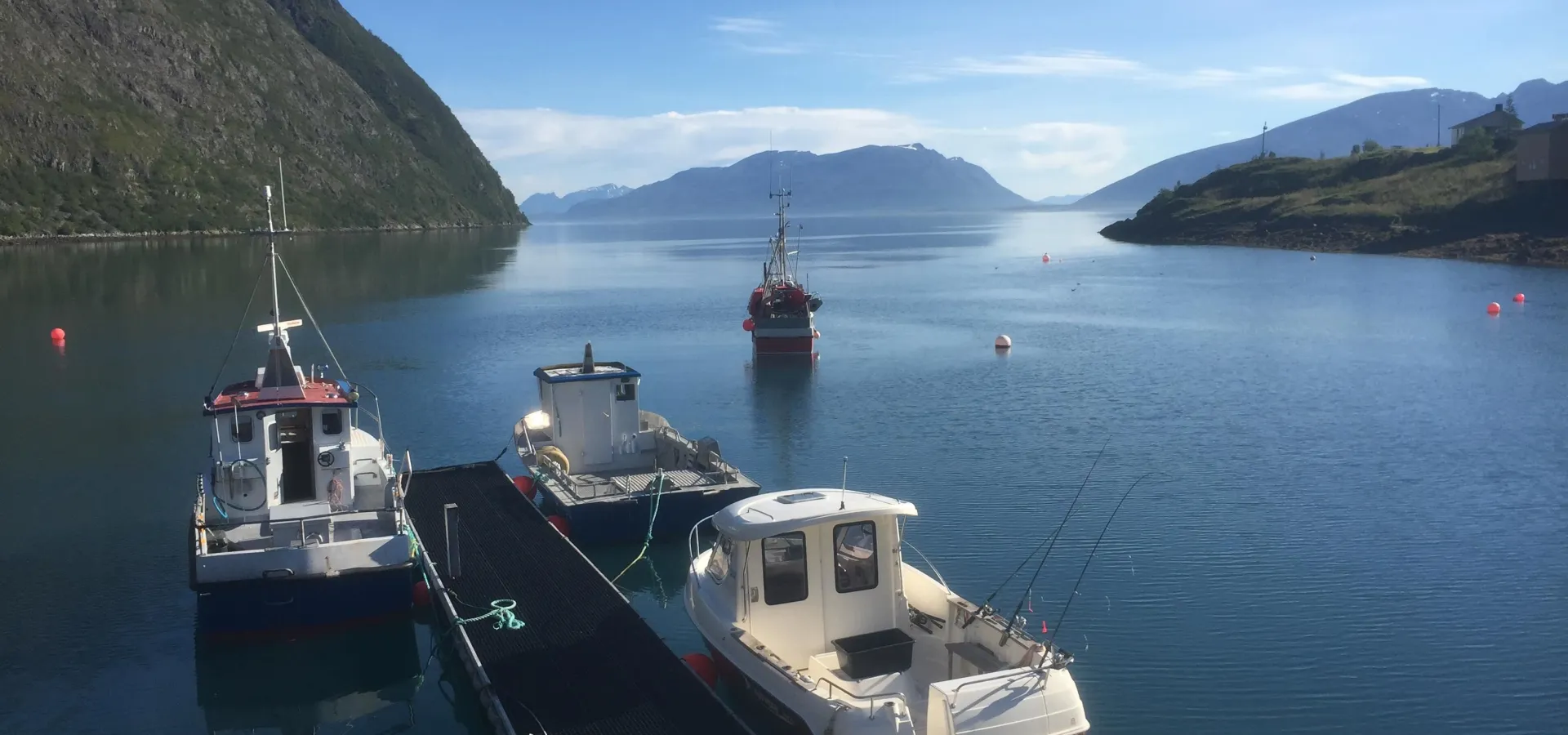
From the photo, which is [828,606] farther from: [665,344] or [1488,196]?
[1488,196]

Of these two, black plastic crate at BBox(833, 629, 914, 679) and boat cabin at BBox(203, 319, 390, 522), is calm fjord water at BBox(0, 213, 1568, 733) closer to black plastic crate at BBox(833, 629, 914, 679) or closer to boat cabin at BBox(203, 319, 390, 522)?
boat cabin at BBox(203, 319, 390, 522)

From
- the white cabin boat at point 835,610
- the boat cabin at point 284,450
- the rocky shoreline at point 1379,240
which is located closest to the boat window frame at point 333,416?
the boat cabin at point 284,450

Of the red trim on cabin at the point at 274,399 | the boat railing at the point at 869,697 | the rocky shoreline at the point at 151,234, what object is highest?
the rocky shoreline at the point at 151,234

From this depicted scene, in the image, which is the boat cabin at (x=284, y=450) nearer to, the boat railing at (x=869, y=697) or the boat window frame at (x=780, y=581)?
the boat window frame at (x=780, y=581)

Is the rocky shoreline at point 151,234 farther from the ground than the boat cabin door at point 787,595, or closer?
farther from the ground

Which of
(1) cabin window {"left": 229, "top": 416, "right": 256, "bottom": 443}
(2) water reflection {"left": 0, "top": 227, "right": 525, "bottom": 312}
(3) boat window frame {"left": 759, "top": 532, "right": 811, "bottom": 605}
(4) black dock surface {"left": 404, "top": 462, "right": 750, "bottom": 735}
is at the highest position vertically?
(2) water reflection {"left": 0, "top": 227, "right": 525, "bottom": 312}

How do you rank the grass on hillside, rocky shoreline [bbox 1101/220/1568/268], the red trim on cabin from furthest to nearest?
1. the grass on hillside
2. rocky shoreline [bbox 1101/220/1568/268]
3. the red trim on cabin

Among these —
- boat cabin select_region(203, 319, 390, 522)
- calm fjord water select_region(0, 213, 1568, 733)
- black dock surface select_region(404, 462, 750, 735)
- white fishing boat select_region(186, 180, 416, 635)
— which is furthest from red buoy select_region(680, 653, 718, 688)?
boat cabin select_region(203, 319, 390, 522)

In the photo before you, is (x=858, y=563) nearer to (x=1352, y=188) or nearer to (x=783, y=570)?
(x=783, y=570)
